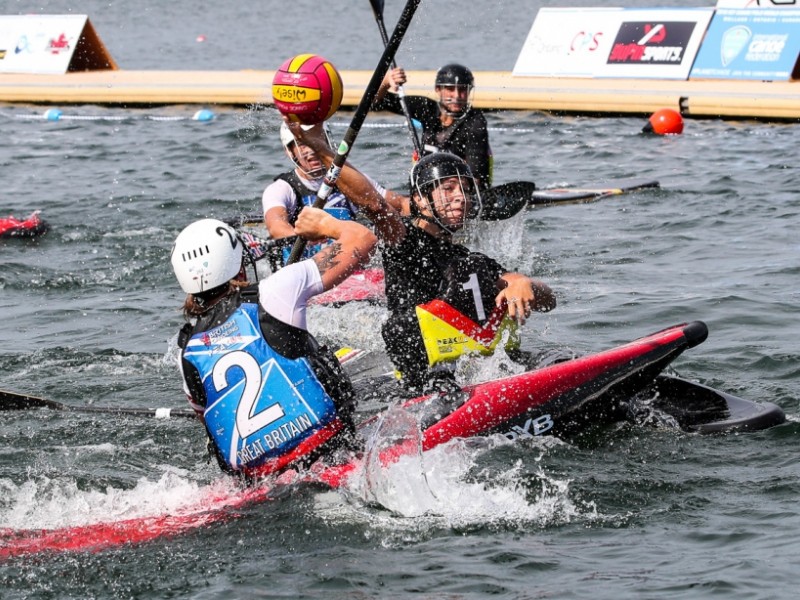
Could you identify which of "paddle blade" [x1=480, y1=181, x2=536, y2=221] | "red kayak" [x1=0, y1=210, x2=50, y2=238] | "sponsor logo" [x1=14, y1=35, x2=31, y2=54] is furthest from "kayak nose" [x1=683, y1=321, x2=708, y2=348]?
"sponsor logo" [x1=14, y1=35, x2=31, y2=54]

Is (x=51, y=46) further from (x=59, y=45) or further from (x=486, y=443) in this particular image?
(x=486, y=443)

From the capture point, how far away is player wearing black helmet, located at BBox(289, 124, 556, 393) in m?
6.53

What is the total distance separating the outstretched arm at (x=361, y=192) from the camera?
610cm

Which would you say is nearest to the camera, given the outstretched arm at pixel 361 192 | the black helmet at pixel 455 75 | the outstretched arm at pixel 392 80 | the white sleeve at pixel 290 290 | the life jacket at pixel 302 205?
the white sleeve at pixel 290 290

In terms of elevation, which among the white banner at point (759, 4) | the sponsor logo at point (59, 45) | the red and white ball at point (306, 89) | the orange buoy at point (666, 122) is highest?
the white banner at point (759, 4)

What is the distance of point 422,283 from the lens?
6629mm

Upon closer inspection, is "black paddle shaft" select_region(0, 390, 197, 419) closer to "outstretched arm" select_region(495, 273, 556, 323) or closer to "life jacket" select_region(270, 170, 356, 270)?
"life jacket" select_region(270, 170, 356, 270)

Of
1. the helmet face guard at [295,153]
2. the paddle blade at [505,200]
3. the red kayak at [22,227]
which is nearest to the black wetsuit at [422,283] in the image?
the helmet face guard at [295,153]

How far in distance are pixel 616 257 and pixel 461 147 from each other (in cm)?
188

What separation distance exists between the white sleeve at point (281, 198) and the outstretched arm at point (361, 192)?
9.48ft

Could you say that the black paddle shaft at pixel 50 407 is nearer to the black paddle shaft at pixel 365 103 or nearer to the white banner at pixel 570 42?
the black paddle shaft at pixel 365 103

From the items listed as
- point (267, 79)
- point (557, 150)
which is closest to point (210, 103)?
point (267, 79)

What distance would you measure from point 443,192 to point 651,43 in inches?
538

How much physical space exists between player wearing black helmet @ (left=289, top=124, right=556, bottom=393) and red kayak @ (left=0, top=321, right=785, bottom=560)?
26cm
